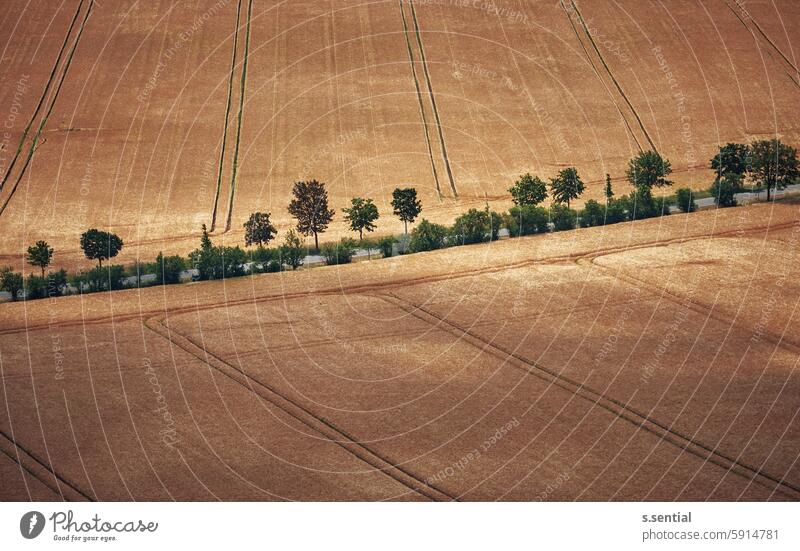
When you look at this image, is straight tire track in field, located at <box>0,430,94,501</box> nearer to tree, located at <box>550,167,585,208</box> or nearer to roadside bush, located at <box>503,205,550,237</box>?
roadside bush, located at <box>503,205,550,237</box>

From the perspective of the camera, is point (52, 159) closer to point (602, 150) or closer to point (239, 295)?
point (239, 295)

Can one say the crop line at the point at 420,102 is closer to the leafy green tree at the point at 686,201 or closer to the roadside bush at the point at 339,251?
the roadside bush at the point at 339,251

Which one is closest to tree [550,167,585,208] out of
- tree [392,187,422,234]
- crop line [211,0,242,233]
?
tree [392,187,422,234]

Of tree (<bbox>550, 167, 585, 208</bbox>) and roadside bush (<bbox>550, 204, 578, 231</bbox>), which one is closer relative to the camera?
roadside bush (<bbox>550, 204, 578, 231</bbox>)

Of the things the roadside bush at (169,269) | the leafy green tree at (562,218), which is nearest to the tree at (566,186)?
the leafy green tree at (562,218)

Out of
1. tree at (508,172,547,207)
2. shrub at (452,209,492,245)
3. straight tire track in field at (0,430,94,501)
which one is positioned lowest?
straight tire track in field at (0,430,94,501)

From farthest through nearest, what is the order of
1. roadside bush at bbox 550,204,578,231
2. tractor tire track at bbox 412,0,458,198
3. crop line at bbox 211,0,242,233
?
tractor tire track at bbox 412,0,458,198 → crop line at bbox 211,0,242,233 → roadside bush at bbox 550,204,578,231
